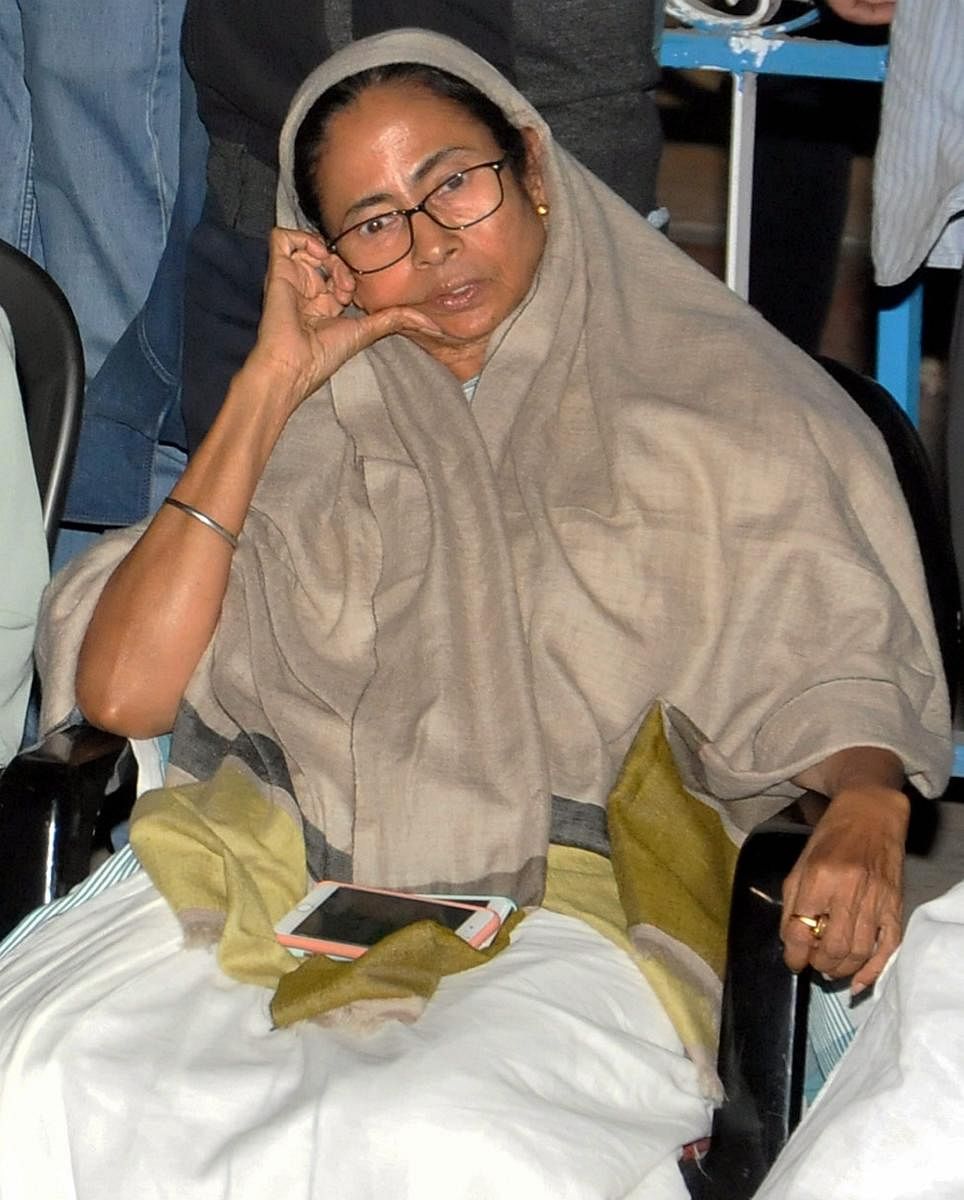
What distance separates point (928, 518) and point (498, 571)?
0.56m

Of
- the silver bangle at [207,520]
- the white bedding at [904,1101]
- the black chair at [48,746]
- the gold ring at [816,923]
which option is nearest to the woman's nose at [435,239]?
the silver bangle at [207,520]

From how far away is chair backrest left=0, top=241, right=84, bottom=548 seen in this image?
8.95 feet

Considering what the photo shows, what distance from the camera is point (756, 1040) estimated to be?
203cm

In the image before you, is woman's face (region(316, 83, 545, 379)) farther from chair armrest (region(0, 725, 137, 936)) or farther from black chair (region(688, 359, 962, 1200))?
black chair (region(688, 359, 962, 1200))

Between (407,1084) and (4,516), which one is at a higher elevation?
(4,516)

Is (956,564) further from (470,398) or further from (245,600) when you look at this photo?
(245,600)

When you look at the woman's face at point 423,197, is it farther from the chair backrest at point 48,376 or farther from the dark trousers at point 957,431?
the dark trousers at point 957,431

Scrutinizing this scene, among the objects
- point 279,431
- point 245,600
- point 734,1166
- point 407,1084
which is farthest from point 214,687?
point 734,1166

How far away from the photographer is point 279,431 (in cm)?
262

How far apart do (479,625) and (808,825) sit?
1.64 ft

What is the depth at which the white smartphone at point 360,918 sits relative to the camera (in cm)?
219

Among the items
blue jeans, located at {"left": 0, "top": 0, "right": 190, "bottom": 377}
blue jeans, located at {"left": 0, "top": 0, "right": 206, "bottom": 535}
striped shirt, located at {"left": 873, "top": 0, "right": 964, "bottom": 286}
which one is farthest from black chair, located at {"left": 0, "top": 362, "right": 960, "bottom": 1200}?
blue jeans, located at {"left": 0, "top": 0, "right": 190, "bottom": 377}

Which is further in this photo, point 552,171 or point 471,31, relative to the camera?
point 471,31

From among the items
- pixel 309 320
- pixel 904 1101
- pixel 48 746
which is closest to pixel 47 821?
pixel 48 746
